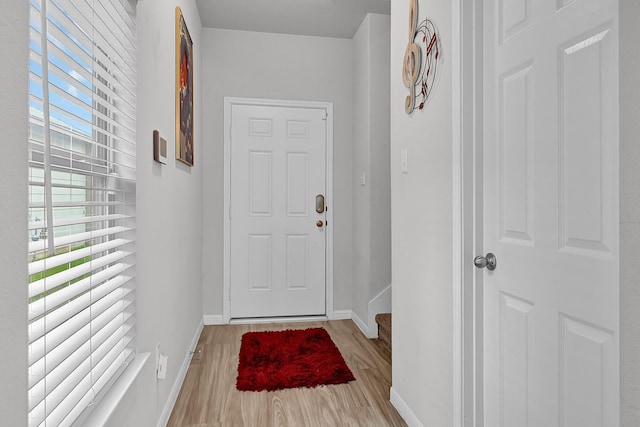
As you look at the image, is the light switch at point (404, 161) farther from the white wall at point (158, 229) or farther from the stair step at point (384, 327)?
the stair step at point (384, 327)

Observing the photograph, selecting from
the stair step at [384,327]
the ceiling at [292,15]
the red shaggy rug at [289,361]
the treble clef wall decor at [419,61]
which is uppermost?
the ceiling at [292,15]

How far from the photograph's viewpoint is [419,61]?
73.9 inches

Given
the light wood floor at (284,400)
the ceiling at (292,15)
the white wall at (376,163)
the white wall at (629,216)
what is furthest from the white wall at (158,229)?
the white wall at (376,163)

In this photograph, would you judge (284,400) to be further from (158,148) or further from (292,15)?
(292,15)

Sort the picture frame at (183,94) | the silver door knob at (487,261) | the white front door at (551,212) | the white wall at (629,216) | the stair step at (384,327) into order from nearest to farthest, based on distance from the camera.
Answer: the white wall at (629,216) < the white front door at (551,212) < the silver door knob at (487,261) < the picture frame at (183,94) < the stair step at (384,327)

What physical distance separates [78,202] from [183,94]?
1.67 m

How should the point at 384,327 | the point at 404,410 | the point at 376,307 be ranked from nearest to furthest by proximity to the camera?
the point at 404,410 → the point at 384,327 → the point at 376,307

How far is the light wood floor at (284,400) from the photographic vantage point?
80.4 inches

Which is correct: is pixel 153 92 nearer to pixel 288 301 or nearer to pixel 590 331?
pixel 590 331

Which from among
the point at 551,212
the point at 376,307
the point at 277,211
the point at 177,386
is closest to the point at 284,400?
the point at 177,386

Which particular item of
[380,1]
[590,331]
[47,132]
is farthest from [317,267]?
[47,132]

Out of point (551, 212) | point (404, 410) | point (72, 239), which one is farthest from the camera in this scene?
point (404, 410)

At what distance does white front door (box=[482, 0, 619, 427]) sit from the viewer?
992 mm

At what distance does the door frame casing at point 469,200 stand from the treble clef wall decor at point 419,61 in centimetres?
20
